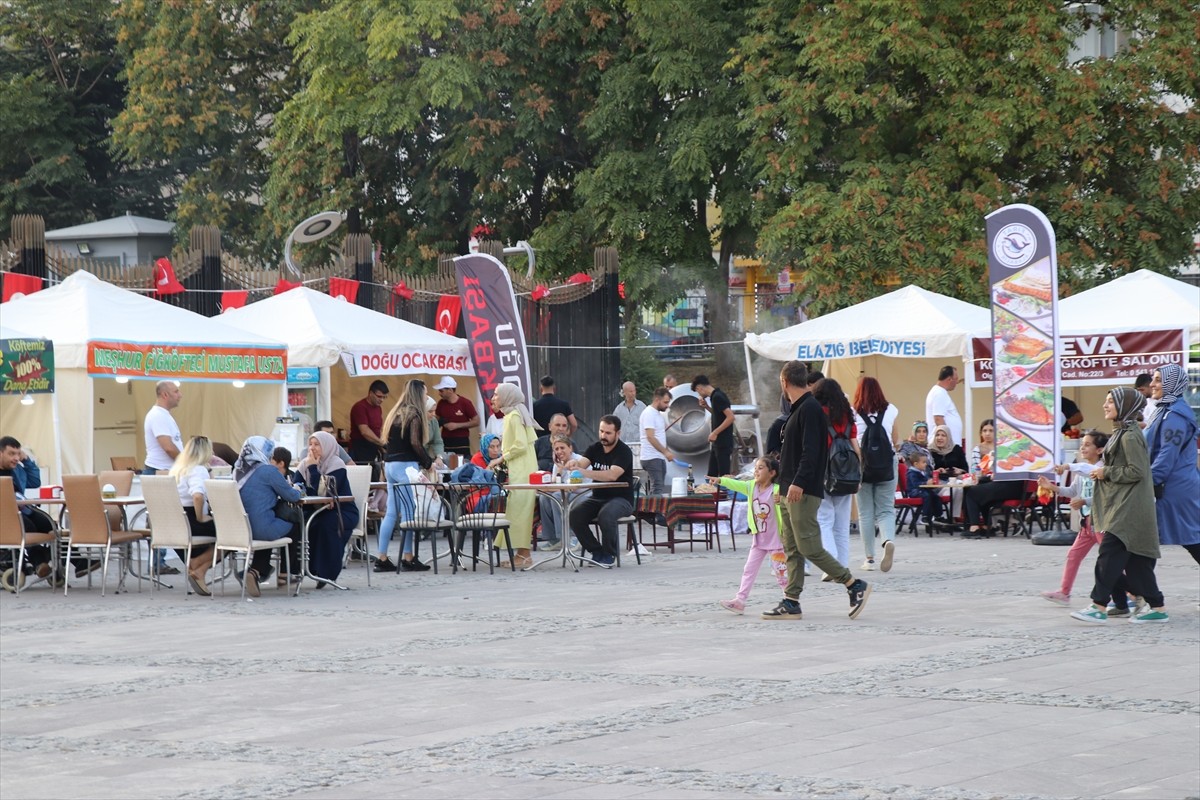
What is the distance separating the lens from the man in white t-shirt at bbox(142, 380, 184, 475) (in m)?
17.2

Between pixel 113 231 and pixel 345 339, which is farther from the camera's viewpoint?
pixel 113 231

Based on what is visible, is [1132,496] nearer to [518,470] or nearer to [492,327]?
[518,470]

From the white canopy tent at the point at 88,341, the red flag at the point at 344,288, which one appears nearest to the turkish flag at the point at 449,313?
the red flag at the point at 344,288

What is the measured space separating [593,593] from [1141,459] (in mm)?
4542

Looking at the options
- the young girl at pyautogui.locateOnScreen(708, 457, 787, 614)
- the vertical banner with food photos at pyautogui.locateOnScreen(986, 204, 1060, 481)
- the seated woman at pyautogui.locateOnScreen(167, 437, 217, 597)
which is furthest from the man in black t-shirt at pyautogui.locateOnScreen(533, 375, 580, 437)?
the young girl at pyautogui.locateOnScreen(708, 457, 787, 614)

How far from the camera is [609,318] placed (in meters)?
28.0

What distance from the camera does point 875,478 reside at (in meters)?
15.5

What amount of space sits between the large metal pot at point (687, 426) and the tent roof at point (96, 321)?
17.6ft

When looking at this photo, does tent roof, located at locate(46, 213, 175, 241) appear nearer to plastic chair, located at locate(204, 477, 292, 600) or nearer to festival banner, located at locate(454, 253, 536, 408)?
festival banner, located at locate(454, 253, 536, 408)

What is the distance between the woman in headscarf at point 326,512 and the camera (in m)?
15.3

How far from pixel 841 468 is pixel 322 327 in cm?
884

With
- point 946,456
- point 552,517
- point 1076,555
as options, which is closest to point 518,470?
point 552,517

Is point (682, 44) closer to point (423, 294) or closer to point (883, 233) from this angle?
point (883, 233)

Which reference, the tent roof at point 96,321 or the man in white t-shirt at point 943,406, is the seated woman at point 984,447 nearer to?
the man in white t-shirt at point 943,406
